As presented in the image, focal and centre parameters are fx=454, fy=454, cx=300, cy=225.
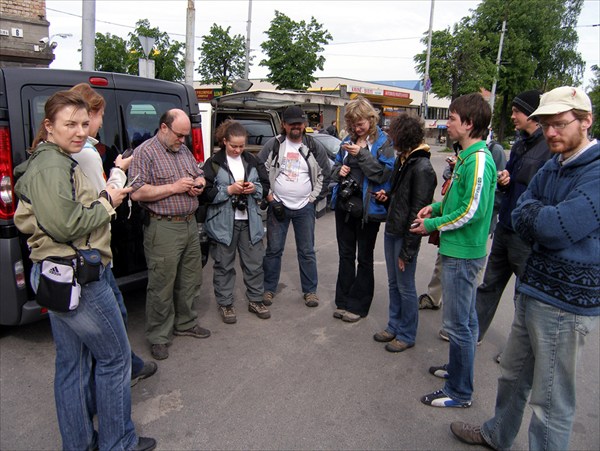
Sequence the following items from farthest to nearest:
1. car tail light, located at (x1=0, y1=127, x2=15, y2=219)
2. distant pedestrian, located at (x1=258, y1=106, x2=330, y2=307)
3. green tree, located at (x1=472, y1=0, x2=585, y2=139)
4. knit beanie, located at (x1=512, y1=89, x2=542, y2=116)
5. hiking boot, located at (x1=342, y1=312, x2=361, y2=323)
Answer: green tree, located at (x1=472, y1=0, x2=585, y2=139), distant pedestrian, located at (x1=258, y1=106, x2=330, y2=307), hiking boot, located at (x1=342, y1=312, x2=361, y2=323), knit beanie, located at (x1=512, y1=89, x2=542, y2=116), car tail light, located at (x1=0, y1=127, x2=15, y2=219)

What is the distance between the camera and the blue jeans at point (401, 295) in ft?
11.7

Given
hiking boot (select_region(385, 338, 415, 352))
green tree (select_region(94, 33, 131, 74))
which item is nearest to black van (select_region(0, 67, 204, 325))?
hiking boot (select_region(385, 338, 415, 352))

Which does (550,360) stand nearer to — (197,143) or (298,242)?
(298,242)

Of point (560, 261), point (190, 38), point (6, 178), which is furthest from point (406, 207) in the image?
point (190, 38)

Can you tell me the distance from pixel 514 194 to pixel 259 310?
96.2 inches

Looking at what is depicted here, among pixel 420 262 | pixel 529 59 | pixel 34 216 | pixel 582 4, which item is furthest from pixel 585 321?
pixel 582 4

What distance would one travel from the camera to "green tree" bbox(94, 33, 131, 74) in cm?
2870

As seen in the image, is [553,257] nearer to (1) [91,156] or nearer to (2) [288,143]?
(1) [91,156]

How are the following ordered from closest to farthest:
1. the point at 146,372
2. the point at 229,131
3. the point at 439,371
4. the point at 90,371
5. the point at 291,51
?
the point at 90,371 < the point at 146,372 < the point at 439,371 < the point at 229,131 < the point at 291,51

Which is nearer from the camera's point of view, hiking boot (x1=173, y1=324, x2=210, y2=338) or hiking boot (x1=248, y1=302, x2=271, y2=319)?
hiking boot (x1=173, y1=324, x2=210, y2=338)

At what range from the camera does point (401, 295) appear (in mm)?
3645

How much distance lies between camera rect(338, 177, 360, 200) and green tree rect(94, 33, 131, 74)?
1124 inches

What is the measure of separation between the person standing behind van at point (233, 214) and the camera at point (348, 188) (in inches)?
28.9

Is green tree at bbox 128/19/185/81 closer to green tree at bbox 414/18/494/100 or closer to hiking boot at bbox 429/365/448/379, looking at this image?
green tree at bbox 414/18/494/100
